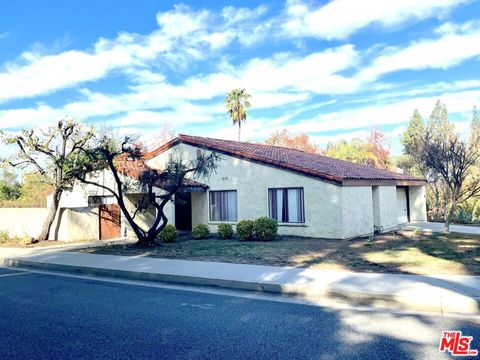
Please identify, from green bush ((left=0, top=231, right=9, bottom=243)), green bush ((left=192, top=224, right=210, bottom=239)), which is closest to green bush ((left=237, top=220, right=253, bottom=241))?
green bush ((left=192, top=224, right=210, bottom=239))

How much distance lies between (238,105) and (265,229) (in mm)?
29788

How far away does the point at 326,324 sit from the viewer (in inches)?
228

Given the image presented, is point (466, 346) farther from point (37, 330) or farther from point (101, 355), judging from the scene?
point (37, 330)

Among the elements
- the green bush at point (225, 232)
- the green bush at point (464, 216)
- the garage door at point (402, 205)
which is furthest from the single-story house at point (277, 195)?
the green bush at point (464, 216)

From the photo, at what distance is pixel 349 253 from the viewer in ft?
38.4

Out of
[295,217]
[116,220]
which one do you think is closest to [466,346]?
[295,217]

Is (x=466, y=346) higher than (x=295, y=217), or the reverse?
(x=295, y=217)

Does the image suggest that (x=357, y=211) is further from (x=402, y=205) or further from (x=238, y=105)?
(x=238, y=105)

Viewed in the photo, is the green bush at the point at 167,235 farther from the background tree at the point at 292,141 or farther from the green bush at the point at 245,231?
the background tree at the point at 292,141

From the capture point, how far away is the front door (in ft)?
66.5

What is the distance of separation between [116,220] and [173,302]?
1437 centimetres

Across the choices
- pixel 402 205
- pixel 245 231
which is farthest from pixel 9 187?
pixel 402 205

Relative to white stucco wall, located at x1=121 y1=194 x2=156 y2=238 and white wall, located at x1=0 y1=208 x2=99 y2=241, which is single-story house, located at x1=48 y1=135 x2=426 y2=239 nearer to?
white stucco wall, located at x1=121 y1=194 x2=156 y2=238

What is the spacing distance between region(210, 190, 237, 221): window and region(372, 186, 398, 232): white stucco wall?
267 inches
